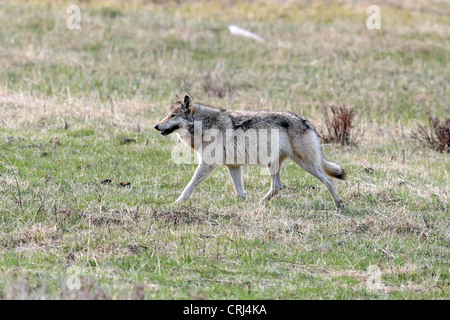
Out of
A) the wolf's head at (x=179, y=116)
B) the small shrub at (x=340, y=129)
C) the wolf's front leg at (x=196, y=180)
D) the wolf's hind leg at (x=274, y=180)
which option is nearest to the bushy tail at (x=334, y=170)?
the wolf's hind leg at (x=274, y=180)

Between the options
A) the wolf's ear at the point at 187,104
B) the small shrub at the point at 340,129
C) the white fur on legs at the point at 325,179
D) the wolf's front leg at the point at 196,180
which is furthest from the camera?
the small shrub at the point at 340,129

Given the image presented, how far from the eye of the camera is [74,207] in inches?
346

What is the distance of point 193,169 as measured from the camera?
11516 mm

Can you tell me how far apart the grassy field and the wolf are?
1.44 ft

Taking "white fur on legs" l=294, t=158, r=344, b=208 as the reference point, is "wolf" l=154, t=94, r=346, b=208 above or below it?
above

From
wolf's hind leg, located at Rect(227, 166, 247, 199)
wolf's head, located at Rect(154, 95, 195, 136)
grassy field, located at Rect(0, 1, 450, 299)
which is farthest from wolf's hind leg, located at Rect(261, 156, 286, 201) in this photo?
wolf's head, located at Rect(154, 95, 195, 136)

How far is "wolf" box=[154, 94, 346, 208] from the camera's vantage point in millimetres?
9758

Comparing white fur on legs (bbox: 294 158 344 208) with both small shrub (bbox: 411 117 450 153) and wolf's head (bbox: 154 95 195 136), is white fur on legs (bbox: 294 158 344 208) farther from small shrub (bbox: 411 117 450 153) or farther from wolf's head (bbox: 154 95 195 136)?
small shrub (bbox: 411 117 450 153)

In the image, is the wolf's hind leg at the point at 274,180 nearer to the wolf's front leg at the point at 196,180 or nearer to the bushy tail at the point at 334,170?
the bushy tail at the point at 334,170

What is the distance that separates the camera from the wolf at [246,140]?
976cm

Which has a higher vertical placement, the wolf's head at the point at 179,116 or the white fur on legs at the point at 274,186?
the wolf's head at the point at 179,116
